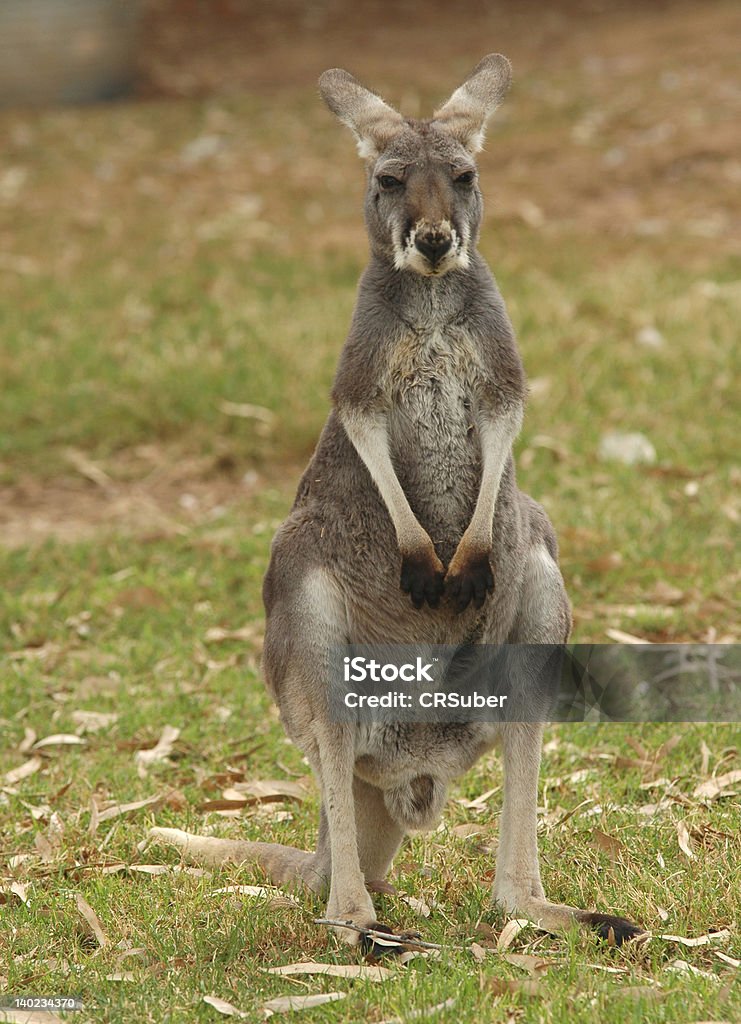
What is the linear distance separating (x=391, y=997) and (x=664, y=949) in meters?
0.57

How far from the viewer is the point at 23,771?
417cm

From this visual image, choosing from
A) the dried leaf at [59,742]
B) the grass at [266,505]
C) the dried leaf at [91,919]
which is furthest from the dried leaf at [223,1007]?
the dried leaf at [59,742]

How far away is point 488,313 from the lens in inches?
122

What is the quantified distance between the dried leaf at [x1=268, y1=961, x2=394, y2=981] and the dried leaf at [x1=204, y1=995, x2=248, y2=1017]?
15 cm

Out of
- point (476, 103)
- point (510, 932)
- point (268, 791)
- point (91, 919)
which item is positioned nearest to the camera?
point (510, 932)

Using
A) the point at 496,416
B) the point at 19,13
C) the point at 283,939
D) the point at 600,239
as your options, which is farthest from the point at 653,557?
the point at 19,13

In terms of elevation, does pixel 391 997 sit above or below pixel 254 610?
below

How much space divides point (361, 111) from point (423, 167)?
11.5 inches

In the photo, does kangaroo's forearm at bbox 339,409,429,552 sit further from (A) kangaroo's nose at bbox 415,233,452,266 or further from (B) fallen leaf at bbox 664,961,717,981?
(B) fallen leaf at bbox 664,961,717,981

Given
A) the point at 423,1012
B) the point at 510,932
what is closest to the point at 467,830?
the point at 510,932

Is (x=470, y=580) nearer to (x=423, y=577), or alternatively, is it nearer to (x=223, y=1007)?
(x=423, y=577)

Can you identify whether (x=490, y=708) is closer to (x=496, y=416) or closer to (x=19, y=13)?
(x=496, y=416)

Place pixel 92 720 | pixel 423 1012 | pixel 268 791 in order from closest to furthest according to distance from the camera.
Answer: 1. pixel 423 1012
2. pixel 268 791
3. pixel 92 720

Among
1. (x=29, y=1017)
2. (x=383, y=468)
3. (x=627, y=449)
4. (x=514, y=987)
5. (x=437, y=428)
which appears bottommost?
(x=29, y=1017)
